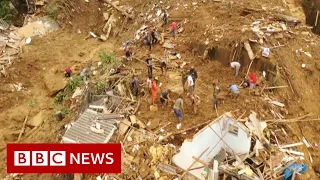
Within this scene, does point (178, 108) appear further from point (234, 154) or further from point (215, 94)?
point (234, 154)

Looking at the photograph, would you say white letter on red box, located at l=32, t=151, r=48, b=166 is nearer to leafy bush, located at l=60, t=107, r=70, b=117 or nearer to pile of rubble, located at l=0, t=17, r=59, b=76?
leafy bush, located at l=60, t=107, r=70, b=117

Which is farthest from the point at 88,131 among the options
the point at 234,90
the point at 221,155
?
the point at 234,90

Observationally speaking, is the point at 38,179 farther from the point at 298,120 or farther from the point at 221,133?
the point at 298,120

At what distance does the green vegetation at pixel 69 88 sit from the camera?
14.1 m

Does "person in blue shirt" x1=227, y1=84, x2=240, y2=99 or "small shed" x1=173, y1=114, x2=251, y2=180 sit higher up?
"person in blue shirt" x1=227, y1=84, x2=240, y2=99

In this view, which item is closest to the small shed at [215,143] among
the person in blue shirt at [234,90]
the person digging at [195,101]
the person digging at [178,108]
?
the person digging at [178,108]

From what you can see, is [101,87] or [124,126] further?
[101,87]

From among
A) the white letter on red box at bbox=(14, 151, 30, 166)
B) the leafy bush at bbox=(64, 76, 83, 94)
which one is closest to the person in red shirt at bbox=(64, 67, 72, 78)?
the leafy bush at bbox=(64, 76, 83, 94)

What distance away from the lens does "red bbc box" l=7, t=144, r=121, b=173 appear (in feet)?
31.4

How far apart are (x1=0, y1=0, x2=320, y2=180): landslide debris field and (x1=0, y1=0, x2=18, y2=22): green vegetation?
58 centimetres

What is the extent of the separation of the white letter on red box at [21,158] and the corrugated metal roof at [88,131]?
47.6 inches

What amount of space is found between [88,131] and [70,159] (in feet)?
4.11

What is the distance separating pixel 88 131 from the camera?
10703 millimetres

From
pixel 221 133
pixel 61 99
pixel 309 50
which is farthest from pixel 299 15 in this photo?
pixel 61 99
